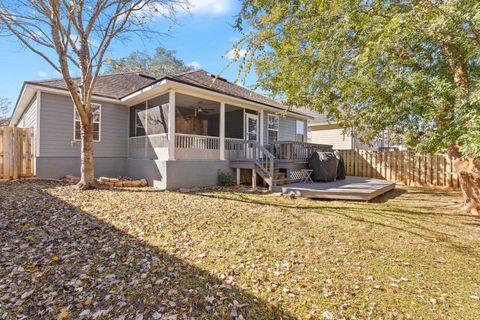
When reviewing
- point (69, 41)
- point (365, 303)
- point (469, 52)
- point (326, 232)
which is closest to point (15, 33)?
point (69, 41)

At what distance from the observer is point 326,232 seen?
Answer: 182 inches

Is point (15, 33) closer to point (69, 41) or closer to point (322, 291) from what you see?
point (69, 41)

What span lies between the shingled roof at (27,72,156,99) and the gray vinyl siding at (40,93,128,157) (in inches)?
19.0

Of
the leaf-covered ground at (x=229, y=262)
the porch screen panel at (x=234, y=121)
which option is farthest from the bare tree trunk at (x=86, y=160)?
the porch screen panel at (x=234, y=121)

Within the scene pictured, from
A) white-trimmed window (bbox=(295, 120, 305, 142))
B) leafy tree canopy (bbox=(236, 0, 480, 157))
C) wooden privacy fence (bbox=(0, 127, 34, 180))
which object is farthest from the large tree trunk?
wooden privacy fence (bbox=(0, 127, 34, 180))

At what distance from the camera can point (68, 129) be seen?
10.1 m

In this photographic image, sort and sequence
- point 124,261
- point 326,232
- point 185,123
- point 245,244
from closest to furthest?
point 124,261
point 245,244
point 326,232
point 185,123

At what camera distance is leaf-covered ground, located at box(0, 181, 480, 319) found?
2.47 meters

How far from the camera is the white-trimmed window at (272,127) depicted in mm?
13602

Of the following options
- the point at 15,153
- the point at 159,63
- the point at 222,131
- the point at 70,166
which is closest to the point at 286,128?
the point at 222,131

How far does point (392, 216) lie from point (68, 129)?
38.3 feet

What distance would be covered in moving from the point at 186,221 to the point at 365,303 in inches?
135

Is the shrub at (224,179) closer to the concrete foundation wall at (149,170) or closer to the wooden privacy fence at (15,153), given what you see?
the concrete foundation wall at (149,170)

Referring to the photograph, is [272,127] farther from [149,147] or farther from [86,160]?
[86,160]
